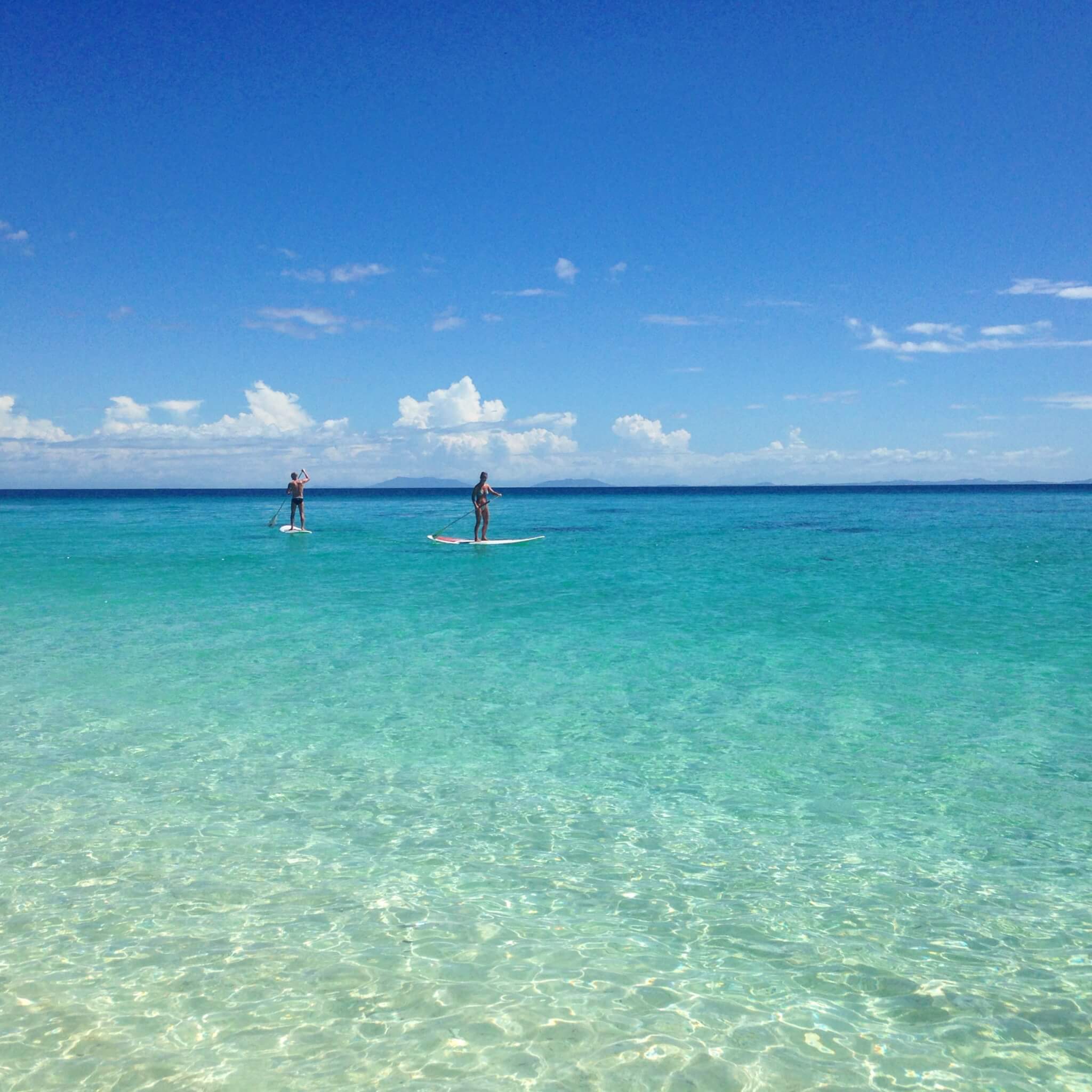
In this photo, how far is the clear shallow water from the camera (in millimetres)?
4543

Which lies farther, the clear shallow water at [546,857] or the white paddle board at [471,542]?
the white paddle board at [471,542]

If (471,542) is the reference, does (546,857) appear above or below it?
below

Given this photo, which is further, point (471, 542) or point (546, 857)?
point (471, 542)

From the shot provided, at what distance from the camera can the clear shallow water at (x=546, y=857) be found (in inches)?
179

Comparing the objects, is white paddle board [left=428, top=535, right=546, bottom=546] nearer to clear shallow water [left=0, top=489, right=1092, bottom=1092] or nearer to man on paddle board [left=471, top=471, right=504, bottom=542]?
man on paddle board [left=471, top=471, right=504, bottom=542]

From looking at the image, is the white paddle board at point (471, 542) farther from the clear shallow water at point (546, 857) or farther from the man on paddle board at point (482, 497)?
the clear shallow water at point (546, 857)

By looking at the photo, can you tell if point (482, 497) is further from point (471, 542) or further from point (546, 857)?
point (546, 857)

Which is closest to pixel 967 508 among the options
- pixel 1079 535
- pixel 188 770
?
pixel 1079 535

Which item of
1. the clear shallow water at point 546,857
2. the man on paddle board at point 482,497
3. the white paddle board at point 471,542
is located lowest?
the clear shallow water at point 546,857

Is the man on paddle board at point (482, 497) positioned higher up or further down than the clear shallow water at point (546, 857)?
higher up

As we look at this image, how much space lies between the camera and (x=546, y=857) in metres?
6.86

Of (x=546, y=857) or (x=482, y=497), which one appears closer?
(x=546, y=857)

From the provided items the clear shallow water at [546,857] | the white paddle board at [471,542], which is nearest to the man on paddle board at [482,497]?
the white paddle board at [471,542]

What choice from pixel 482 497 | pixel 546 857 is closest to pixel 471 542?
pixel 482 497
